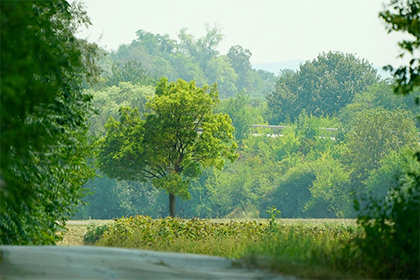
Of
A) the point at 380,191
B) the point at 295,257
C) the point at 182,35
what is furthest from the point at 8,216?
the point at 182,35

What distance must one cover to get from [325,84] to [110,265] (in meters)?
72.0

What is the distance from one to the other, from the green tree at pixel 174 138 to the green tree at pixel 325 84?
151 feet

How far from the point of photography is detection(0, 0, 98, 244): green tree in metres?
6.48

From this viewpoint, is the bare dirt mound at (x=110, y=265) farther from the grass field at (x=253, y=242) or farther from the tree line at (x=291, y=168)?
the tree line at (x=291, y=168)

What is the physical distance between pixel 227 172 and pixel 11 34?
53.4 metres

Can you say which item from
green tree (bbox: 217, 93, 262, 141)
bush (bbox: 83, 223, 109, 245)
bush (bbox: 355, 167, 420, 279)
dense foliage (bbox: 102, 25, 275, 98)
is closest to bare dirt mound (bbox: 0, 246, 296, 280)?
bush (bbox: 355, 167, 420, 279)

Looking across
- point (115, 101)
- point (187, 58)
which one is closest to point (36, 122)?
point (115, 101)

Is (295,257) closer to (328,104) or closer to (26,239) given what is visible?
(26,239)

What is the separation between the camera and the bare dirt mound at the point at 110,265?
22.3ft

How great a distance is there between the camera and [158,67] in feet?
398

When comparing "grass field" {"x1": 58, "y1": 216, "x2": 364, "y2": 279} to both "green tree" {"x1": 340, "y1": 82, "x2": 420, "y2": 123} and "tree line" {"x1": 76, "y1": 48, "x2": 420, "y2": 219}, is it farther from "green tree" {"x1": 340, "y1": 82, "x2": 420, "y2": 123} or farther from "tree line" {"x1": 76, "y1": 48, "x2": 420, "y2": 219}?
"green tree" {"x1": 340, "y1": 82, "x2": 420, "y2": 123}

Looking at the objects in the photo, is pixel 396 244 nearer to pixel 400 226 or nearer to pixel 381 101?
pixel 400 226

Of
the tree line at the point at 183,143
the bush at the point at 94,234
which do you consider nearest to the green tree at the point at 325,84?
the tree line at the point at 183,143

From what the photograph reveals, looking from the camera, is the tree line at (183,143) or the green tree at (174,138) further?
the green tree at (174,138)
